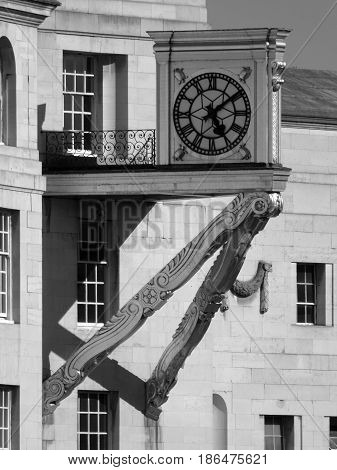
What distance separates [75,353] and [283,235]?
7.77 meters

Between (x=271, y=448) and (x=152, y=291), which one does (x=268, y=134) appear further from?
(x=271, y=448)

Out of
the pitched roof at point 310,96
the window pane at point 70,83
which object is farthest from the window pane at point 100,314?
the pitched roof at point 310,96

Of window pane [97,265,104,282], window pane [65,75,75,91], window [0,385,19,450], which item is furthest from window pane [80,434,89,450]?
window pane [65,75,75,91]

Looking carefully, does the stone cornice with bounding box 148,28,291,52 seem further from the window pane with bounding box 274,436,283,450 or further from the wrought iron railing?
the window pane with bounding box 274,436,283,450

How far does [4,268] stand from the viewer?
6481cm

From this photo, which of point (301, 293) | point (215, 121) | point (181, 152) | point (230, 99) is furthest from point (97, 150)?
point (301, 293)

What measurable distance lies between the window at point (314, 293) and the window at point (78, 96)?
6.89 m

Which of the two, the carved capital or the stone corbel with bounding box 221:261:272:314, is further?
the stone corbel with bounding box 221:261:272:314

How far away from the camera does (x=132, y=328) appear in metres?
65.9

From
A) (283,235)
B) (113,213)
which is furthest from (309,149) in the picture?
(113,213)

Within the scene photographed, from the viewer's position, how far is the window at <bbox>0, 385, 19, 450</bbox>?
64562 mm

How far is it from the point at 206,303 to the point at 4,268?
156 inches

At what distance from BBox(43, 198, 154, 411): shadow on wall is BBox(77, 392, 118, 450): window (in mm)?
275

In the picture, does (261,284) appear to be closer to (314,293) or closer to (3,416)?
(314,293)
